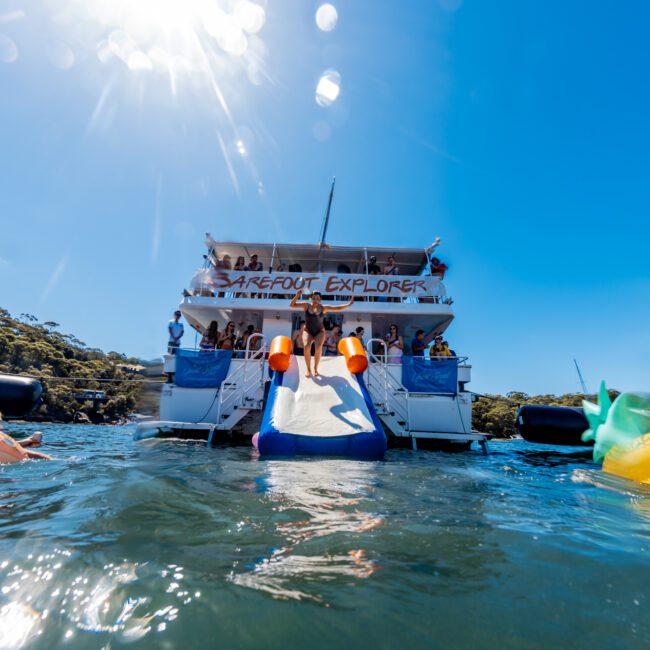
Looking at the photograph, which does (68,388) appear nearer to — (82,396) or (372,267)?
(82,396)

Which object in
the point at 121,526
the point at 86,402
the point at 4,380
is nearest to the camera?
the point at 121,526

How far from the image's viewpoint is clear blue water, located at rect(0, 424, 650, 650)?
115 cm

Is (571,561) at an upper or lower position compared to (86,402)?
lower

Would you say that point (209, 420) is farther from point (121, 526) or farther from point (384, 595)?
point (384, 595)

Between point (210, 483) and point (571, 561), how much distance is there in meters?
2.62

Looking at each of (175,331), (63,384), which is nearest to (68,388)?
(63,384)

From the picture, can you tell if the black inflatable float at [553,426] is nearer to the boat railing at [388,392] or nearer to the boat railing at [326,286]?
the boat railing at [388,392]

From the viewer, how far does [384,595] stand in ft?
4.47

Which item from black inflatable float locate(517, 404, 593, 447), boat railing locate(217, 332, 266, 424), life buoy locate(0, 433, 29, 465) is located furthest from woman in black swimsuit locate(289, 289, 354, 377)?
black inflatable float locate(517, 404, 593, 447)

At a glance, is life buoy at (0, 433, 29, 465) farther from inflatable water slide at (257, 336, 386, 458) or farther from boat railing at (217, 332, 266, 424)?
boat railing at (217, 332, 266, 424)

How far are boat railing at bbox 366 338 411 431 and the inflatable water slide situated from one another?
0.79 m

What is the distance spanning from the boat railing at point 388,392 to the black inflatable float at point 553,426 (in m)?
2.53

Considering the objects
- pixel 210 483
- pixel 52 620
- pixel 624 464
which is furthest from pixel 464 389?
pixel 52 620

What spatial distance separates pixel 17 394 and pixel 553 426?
1140cm
